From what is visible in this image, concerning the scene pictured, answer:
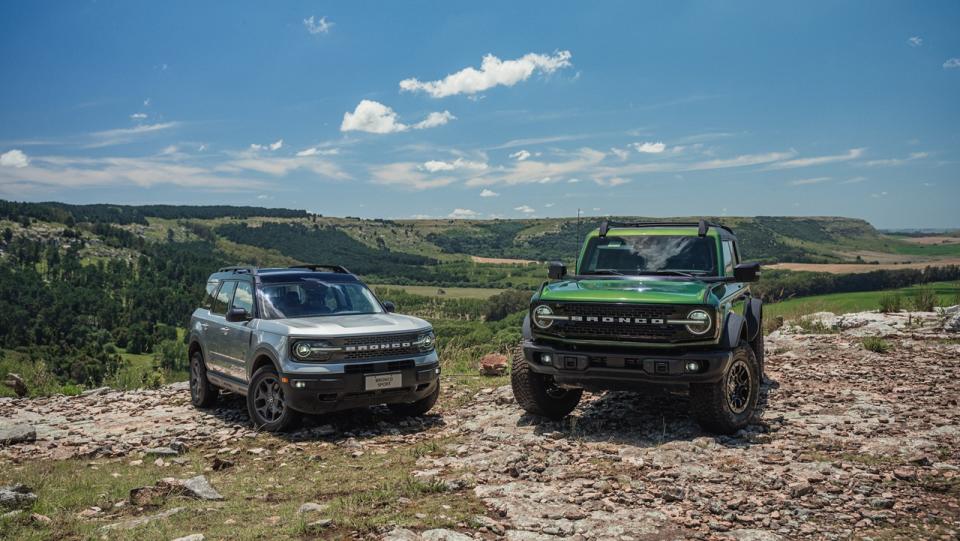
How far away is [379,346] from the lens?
311 inches

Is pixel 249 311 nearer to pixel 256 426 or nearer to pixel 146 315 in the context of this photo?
pixel 256 426

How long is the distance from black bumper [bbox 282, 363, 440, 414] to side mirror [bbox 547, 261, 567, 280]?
208 centimetres

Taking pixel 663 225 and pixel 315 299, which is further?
pixel 315 299

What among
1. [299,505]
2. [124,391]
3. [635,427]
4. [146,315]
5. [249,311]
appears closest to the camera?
[299,505]

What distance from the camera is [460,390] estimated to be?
35.5 ft

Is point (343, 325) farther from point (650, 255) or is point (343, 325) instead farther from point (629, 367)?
point (650, 255)

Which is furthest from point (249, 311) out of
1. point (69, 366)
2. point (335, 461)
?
point (69, 366)

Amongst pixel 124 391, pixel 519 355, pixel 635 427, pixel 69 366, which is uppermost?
pixel 519 355

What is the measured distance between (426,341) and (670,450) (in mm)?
3308

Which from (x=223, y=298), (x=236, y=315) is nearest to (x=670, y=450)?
(x=236, y=315)

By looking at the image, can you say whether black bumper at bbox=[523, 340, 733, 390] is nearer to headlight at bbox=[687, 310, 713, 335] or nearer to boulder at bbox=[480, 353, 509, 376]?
headlight at bbox=[687, 310, 713, 335]

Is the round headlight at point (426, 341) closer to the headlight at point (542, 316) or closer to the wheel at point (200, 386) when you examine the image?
the headlight at point (542, 316)

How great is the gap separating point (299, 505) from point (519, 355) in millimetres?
3286

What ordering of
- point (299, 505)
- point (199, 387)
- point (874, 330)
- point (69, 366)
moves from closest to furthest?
point (299, 505) → point (199, 387) → point (874, 330) → point (69, 366)
